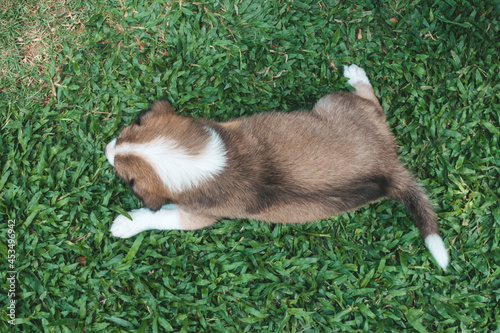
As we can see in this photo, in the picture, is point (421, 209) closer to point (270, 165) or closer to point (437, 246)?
point (437, 246)

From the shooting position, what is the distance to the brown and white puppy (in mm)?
2748

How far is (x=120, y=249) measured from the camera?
3.75 meters

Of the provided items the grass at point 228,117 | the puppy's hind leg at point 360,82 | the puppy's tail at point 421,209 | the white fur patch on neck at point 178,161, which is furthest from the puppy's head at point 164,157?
the puppy's hind leg at point 360,82

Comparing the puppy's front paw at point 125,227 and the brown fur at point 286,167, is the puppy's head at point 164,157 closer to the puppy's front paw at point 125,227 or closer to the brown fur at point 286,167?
the brown fur at point 286,167

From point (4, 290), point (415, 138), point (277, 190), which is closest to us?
point (277, 190)

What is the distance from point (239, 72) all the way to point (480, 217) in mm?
2924

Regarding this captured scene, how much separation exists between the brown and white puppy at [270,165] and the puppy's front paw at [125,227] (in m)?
0.65

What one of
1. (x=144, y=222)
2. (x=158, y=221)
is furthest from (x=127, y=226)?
(x=158, y=221)

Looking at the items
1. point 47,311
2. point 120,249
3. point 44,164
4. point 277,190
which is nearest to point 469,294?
point 277,190

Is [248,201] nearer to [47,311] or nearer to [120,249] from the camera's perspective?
[120,249]

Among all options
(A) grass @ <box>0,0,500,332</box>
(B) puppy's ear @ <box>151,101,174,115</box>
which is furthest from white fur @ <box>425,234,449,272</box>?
(B) puppy's ear @ <box>151,101,174,115</box>

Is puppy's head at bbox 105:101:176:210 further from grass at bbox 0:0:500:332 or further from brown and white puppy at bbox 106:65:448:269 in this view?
grass at bbox 0:0:500:332

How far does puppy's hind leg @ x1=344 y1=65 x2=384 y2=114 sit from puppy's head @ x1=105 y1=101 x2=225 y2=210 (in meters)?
1.79

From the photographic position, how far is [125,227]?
3.71 m
